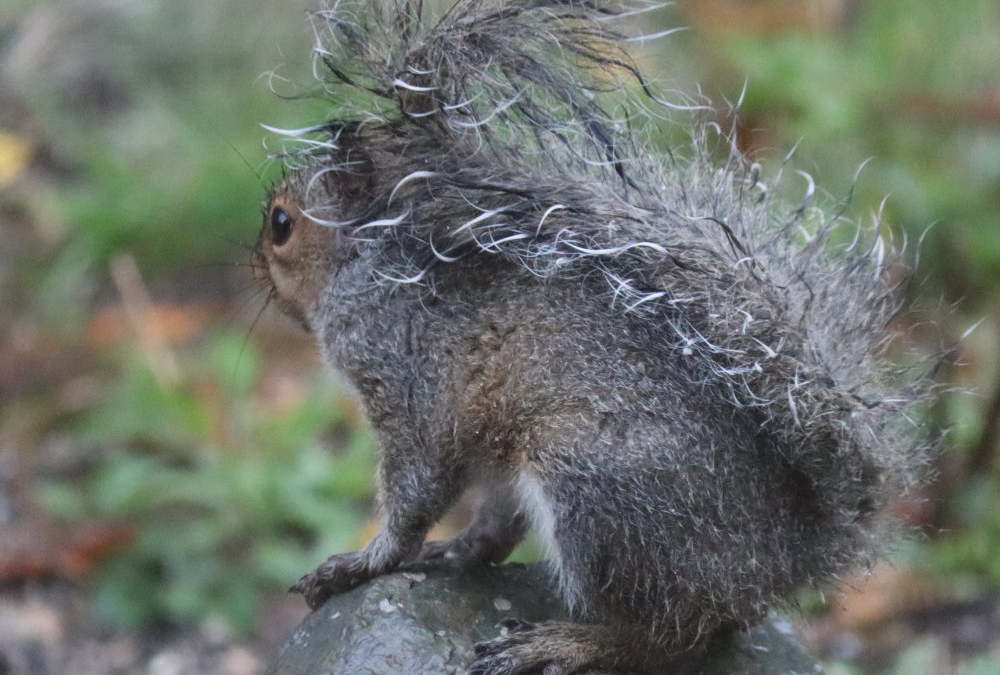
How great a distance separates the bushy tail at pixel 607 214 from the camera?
107 inches

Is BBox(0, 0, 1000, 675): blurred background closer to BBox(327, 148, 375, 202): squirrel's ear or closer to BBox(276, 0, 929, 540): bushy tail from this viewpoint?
BBox(276, 0, 929, 540): bushy tail

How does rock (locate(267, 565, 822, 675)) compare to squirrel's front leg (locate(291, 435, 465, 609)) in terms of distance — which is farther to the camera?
squirrel's front leg (locate(291, 435, 465, 609))

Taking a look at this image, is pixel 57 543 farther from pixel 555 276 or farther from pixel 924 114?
pixel 924 114

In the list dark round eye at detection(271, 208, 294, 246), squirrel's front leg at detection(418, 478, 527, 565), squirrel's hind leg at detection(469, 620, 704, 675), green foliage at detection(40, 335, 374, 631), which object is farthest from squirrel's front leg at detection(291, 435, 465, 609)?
green foliage at detection(40, 335, 374, 631)

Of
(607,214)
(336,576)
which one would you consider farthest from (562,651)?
(607,214)

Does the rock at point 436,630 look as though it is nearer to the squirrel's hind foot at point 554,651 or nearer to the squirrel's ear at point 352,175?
the squirrel's hind foot at point 554,651

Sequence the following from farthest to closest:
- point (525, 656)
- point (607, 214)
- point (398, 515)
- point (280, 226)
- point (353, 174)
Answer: point (280, 226) → point (353, 174) → point (398, 515) → point (607, 214) → point (525, 656)

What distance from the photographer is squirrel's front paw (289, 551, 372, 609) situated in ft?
10.1

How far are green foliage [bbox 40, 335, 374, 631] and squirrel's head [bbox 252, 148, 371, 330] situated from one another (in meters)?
1.35

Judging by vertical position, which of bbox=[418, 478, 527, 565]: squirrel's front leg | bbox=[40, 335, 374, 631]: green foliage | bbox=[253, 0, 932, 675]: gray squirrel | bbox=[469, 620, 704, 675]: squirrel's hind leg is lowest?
bbox=[40, 335, 374, 631]: green foliage

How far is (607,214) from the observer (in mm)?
2857

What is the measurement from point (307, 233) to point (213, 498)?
182 cm

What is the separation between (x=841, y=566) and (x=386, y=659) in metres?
1.15

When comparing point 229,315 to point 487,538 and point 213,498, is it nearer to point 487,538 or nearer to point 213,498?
point 213,498
